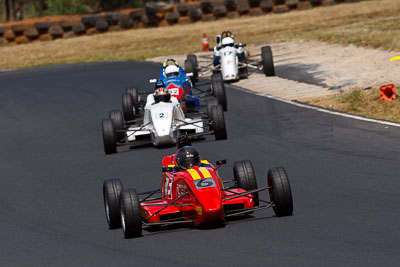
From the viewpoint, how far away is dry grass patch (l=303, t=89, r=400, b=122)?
54.7ft

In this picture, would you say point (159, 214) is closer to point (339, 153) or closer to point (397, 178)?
point (397, 178)

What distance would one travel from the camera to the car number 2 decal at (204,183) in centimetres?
950

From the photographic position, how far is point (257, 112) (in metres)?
18.3

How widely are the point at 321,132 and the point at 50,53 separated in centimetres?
2237

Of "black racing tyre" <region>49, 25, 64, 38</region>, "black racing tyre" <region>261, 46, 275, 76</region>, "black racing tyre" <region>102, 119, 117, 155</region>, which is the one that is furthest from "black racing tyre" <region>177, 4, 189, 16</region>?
"black racing tyre" <region>102, 119, 117, 155</region>

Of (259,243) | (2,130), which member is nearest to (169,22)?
(2,130)

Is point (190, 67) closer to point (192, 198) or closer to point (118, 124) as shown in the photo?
point (118, 124)

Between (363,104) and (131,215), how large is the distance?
928 cm

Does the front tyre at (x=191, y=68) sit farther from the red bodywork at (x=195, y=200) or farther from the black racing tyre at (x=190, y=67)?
the red bodywork at (x=195, y=200)

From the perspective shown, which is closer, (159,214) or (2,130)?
(159,214)

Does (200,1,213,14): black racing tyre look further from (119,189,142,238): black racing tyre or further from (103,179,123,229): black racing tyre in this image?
(119,189,142,238): black racing tyre

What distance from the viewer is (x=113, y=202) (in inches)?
398

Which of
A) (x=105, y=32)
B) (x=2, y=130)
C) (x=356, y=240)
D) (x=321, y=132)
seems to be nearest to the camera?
(x=356, y=240)

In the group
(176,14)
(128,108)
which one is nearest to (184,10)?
(176,14)
